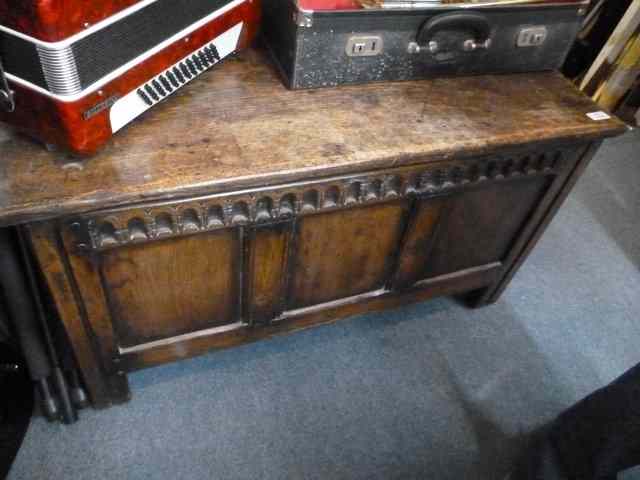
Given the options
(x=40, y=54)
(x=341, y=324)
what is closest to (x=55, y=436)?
(x=341, y=324)

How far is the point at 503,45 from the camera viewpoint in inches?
42.3

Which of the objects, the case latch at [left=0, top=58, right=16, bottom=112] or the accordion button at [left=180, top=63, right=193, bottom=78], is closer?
the case latch at [left=0, top=58, right=16, bottom=112]

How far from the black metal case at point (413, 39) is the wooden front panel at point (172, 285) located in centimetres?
36

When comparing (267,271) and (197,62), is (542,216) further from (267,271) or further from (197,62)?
(197,62)

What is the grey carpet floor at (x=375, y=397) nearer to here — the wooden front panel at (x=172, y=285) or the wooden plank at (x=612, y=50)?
the wooden front panel at (x=172, y=285)

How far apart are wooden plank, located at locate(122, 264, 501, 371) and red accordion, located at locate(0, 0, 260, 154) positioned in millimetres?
499

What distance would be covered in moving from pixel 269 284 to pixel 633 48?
76.6 inches

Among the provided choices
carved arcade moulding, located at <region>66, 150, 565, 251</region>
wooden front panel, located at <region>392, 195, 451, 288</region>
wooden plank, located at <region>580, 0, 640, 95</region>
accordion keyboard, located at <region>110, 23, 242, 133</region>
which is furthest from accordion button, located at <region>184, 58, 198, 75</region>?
wooden plank, located at <region>580, 0, 640, 95</region>

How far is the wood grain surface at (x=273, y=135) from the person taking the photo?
2.52 ft

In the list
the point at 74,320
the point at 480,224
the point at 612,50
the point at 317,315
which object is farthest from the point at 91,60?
the point at 612,50

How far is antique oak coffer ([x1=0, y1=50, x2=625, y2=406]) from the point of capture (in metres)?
0.80

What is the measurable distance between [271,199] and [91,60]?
1.12ft

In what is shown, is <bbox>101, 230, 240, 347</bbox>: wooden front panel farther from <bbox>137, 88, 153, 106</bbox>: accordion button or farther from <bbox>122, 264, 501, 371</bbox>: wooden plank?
<bbox>137, 88, 153, 106</bbox>: accordion button

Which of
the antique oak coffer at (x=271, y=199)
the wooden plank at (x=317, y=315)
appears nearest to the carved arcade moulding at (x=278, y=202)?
the antique oak coffer at (x=271, y=199)
